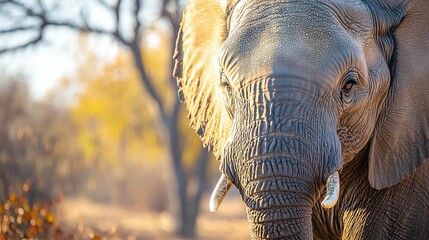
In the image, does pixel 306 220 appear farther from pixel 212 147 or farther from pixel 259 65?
pixel 212 147

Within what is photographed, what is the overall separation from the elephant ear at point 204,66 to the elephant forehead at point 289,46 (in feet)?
2.48

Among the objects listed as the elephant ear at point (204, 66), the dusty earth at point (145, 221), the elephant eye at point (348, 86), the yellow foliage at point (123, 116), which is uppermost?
the elephant eye at point (348, 86)

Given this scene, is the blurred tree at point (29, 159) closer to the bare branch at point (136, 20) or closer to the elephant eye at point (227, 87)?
the bare branch at point (136, 20)

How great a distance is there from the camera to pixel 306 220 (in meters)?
3.93

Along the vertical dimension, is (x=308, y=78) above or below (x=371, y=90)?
above

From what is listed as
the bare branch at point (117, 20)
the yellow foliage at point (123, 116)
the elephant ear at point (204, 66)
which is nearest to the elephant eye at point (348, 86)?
the elephant ear at point (204, 66)

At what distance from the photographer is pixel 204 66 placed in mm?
5652

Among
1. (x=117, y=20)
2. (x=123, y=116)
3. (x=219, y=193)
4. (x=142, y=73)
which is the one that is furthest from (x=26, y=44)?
(x=123, y=116)

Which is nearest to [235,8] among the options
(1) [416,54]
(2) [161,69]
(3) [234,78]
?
(3) [234,78]

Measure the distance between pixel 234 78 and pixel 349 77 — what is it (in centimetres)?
Answer: 53

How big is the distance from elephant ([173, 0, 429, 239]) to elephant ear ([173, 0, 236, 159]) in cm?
1

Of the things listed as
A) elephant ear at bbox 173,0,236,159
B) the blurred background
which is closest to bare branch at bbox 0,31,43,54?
the blurred background

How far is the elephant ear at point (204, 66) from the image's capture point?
5.33 meters

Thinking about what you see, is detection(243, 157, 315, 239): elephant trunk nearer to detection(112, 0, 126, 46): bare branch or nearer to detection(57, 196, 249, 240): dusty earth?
detection(57, 196, 249, 240): dusty earth
